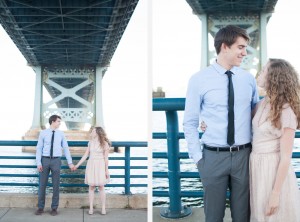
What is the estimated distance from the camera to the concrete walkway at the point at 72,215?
141 inches

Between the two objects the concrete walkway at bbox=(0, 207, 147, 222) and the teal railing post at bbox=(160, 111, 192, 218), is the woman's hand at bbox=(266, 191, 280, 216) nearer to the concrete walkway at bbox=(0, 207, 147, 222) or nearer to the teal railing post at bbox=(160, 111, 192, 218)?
the teal railing post at bbox=(160, 111, 192, 218)

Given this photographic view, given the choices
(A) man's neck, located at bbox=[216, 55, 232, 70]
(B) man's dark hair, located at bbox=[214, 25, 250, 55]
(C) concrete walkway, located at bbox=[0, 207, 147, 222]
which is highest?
(B) man's dark hair, located at bbox=[214, 25, 250, 55]

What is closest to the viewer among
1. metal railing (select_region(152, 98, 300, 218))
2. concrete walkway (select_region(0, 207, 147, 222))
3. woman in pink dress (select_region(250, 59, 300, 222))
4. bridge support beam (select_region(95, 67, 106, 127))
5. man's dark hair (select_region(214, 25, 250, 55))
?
woman in pink dress (select_region(250, 59, 300, 222))

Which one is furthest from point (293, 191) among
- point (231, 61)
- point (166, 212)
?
point (166, 212)

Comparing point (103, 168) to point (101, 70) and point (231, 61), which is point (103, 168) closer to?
point (231, 61)

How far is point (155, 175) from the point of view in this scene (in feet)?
8.95

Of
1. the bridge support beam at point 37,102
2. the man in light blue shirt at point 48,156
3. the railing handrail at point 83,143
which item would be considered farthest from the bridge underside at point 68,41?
the man in light blue shirt at point 48,156

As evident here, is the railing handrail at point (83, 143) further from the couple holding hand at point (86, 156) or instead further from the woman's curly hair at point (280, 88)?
the woman's curly hair at point (280, 88)

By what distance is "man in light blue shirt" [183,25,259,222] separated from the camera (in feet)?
5.93

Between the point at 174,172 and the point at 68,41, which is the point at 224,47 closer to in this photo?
the point at 174,172

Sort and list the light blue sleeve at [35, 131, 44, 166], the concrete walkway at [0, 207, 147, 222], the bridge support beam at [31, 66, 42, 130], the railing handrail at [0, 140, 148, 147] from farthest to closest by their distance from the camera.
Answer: the bridge support beam at [31, 66, 42, 130] → the railing handrail at [0, 140, 148, 147] → the light blue sleeve at [35, 131, 44, 166] → the concrete walkway at [0, 207, 147, 222]

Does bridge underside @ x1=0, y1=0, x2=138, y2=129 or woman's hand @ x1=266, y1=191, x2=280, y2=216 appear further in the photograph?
bridge underside @ x1=0, y1=0, x2=138, y2=129

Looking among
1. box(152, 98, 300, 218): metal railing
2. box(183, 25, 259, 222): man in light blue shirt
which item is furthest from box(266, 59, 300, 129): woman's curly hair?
box(152, 98, 300, 218): metal railing

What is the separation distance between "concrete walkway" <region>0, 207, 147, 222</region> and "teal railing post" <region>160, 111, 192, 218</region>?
1135 mm
